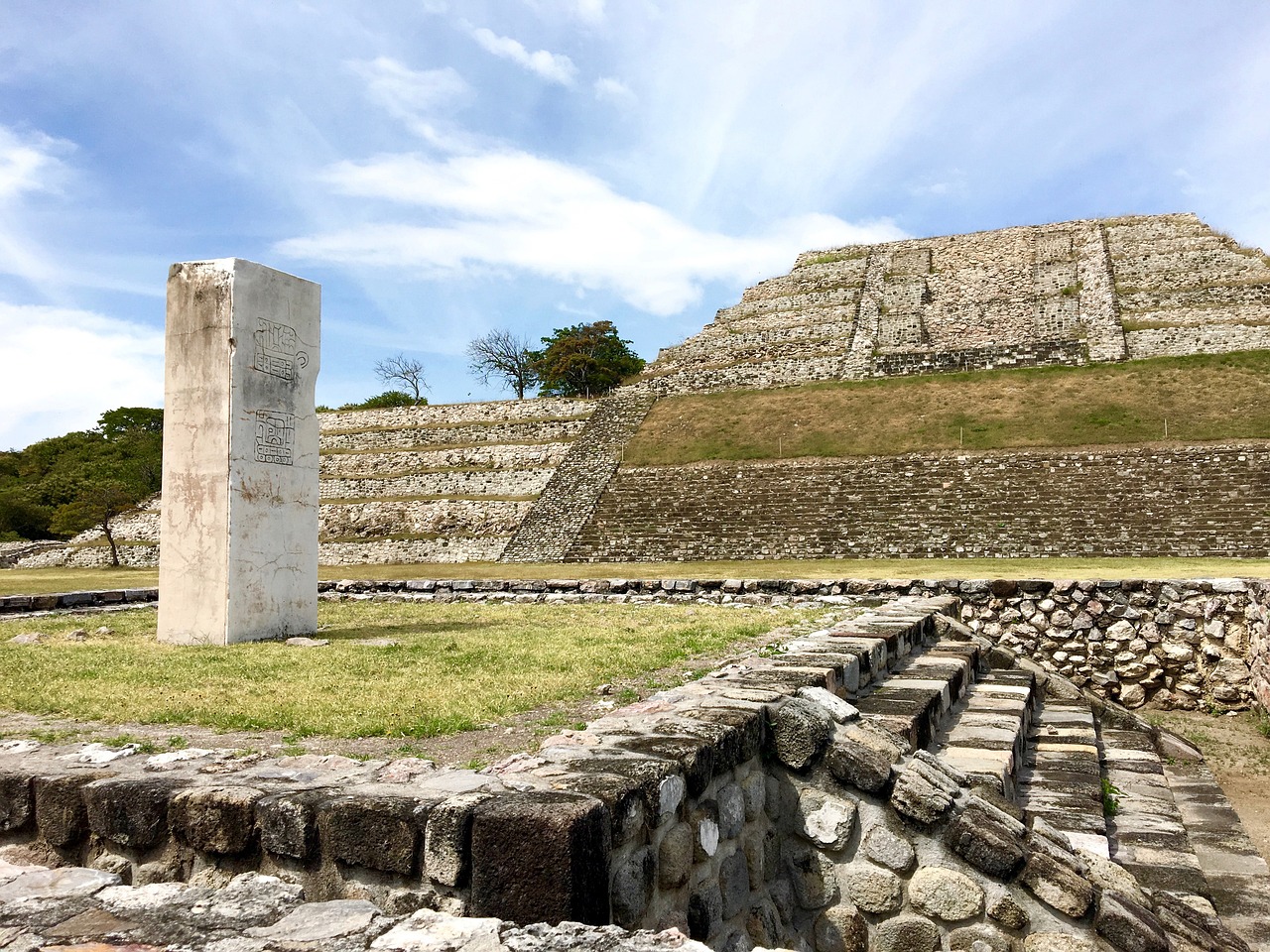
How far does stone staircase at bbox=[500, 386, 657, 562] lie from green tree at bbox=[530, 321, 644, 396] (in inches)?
433

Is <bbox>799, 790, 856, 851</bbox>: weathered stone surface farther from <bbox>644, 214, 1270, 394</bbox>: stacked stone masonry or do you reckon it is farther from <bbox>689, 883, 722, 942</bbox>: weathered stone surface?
<bbox>644, 214, 1270, 394</bbox>: stacked stone masonry

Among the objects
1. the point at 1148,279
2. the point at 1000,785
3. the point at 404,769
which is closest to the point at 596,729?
the point at 404,769

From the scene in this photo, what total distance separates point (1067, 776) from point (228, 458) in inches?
279

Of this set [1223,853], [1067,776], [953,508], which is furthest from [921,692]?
[953,508]

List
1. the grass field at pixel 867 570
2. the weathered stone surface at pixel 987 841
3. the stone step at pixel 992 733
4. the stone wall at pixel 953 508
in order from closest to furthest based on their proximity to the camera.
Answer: the weathered stone surface at pixel 987 841 → the stone step at pixel 992 733 → the grass field at pixel 867 570 → the stone wall at pixel 953 508

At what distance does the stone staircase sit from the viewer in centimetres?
2456

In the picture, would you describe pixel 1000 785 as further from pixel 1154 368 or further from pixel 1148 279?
pixel 1148 279

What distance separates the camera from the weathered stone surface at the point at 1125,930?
318 cm

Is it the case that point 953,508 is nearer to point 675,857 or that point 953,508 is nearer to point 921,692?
point 921,692

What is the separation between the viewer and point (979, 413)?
26.2 metres

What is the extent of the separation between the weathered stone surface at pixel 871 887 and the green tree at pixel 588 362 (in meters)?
41.6

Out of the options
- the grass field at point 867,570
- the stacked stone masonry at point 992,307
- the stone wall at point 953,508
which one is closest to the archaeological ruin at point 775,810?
the grass field at point 867,570

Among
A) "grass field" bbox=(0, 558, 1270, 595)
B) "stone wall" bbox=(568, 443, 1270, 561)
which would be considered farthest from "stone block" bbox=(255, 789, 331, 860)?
"stone wall" bbox=(568, 443, 1270, 561)

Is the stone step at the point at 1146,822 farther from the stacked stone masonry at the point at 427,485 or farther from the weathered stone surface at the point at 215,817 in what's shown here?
the stacked stone masonry at the point at 427,485
